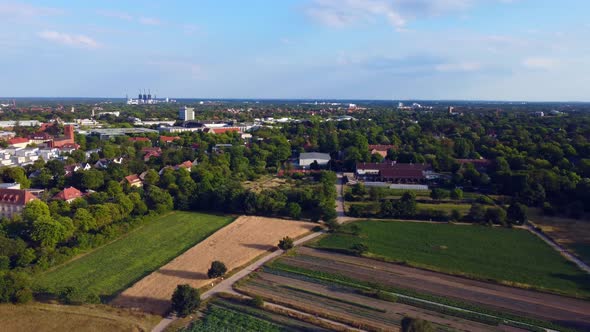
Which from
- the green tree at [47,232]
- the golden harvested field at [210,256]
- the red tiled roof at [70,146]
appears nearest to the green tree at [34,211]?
the green tree at [47,232]

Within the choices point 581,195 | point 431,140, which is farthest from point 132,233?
point 431,140

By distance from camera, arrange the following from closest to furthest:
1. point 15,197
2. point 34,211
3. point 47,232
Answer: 1. point 47,232
2. point 34,211
3. point 15,197

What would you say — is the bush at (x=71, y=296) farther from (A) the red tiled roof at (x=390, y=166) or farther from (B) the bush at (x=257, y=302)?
(A) the red tiled roof at (x=390, y=166)

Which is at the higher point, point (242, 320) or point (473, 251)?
point (473, 251)

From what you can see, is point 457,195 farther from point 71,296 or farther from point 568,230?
point 71,296

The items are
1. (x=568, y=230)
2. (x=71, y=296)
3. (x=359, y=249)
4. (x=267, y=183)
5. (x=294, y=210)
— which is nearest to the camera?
(x=71, y=296)

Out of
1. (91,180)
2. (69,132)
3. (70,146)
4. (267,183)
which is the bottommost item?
(267,183)

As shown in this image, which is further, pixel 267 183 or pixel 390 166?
pixel 390 166

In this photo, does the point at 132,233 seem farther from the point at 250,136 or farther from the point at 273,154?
the point at 250,136

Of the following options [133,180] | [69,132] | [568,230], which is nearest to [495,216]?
[568,230]
